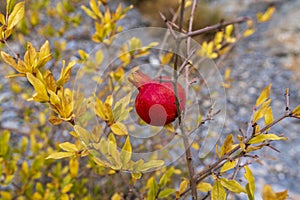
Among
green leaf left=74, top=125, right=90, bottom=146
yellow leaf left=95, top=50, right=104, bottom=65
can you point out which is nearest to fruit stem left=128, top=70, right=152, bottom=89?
green leaf left=74, top=125, right=90, bottom=146

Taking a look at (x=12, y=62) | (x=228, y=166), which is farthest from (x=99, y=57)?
(x=228, y=166)

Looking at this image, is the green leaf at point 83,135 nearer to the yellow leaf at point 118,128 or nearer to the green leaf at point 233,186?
the yellow leaf at point 118,128

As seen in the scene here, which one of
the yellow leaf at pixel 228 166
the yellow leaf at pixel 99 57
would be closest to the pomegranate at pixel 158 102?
the yellow leaf at pixel 228 166

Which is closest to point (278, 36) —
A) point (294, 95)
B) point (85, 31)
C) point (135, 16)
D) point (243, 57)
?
point (243, 57)

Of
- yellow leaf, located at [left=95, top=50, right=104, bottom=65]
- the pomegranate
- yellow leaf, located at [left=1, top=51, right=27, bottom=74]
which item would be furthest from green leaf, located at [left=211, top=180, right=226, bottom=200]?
yellow leaf, located at [left=95, top=50, right=104, bottom=65]

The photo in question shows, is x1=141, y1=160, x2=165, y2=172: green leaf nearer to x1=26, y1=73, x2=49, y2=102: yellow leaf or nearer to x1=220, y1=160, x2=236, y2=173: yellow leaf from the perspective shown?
x1=220, y1=160, x2=236, y2=173: yellow leaf

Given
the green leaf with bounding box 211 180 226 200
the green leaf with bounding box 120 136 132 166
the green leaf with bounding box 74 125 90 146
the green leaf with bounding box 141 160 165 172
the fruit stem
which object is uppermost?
the fruit stem

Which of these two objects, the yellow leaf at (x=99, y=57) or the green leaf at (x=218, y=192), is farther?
the yellow leaf at (x=99, y=57)

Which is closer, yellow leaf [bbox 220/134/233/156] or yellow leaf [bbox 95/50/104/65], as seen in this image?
Result: yellow leaf [bbox 220/134/233/156]

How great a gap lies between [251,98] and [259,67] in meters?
0.66

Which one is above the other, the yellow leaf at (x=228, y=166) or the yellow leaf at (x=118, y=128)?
the yellow leaf at (x=118, y=128)

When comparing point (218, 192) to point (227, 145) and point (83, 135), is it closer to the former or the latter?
point (227, 145)

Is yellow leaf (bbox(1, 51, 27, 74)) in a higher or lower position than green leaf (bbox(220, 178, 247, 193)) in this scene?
higher

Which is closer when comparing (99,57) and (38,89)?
(38,89)
